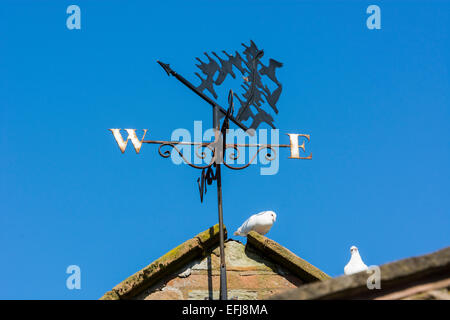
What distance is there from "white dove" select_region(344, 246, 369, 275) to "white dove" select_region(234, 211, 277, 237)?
796 millimetres

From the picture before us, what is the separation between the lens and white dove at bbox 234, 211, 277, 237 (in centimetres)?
574

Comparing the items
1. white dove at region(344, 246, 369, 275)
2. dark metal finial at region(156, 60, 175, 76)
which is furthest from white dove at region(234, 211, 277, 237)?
dark metal finial at region(156, 60, 175, 76)

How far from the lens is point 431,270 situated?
11.7ft

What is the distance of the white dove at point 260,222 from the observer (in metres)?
5.74

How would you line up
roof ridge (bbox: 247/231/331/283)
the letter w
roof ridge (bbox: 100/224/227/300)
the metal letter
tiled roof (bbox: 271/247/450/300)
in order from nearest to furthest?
1. tiled roof (bbox: 271/247/450/300)
2. roof ridge (bbox: 100/224/227/300)
3. roof ridge (bbox: 247/231/331/283)
4. the letter w
5. the metal letter

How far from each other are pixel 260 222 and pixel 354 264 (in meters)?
0.93

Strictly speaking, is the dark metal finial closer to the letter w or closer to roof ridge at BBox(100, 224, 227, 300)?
the letter w

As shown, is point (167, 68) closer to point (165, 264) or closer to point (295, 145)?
point (295, 145)

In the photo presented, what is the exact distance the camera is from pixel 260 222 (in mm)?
5742

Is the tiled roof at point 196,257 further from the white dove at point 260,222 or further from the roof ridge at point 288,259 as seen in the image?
the white dove at point 260,222

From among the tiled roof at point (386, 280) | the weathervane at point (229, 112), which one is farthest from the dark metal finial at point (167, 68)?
the tiled roof at point (386, 280)
